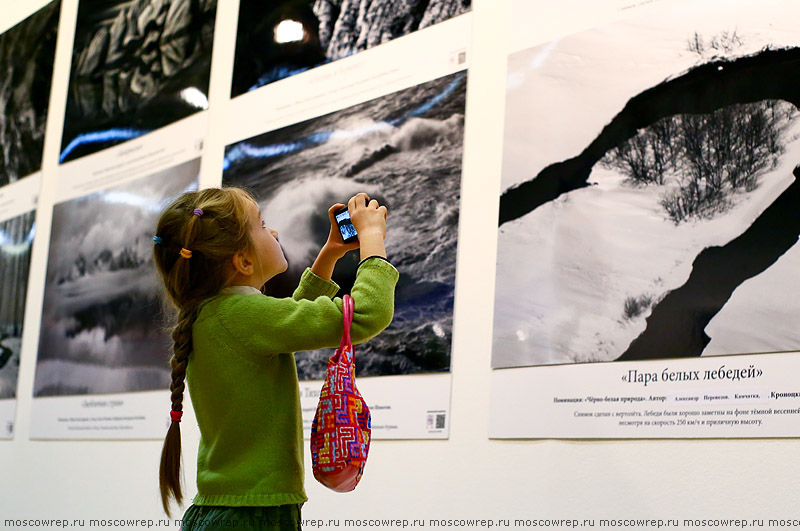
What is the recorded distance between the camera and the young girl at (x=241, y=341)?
7.45 ft

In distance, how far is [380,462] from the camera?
3609mm

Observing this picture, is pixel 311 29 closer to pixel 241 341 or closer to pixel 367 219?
pixel 367 219

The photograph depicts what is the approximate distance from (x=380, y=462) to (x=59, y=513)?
2.46m

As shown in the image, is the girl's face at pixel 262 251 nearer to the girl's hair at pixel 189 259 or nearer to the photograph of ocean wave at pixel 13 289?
the girl's hair at pixel 189 259

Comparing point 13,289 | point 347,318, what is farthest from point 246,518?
point 13,289

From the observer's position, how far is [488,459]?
10.7 feet

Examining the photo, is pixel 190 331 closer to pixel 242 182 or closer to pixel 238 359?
pixel 238 359

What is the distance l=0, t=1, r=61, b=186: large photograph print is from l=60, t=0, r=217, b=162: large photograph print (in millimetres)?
355

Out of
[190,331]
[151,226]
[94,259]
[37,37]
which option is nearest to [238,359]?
[190,331]

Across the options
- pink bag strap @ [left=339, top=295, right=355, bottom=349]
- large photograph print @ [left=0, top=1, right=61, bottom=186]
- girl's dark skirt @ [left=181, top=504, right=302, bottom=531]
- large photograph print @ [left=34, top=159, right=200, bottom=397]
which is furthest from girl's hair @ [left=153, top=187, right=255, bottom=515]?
large photograph print @ [left=0, top=1, right=61, bottom=186]

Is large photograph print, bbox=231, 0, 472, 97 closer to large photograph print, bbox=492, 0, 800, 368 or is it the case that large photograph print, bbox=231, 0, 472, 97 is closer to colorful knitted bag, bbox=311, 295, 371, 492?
large photograph print, bbox=492, 0, 800, 368

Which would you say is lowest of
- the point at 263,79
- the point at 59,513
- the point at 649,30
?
the point at 59,513

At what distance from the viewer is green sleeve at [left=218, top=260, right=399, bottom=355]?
2.25m

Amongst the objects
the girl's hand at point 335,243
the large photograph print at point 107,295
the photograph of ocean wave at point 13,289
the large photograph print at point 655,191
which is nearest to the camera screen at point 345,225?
the girl's hand at point 335,243
